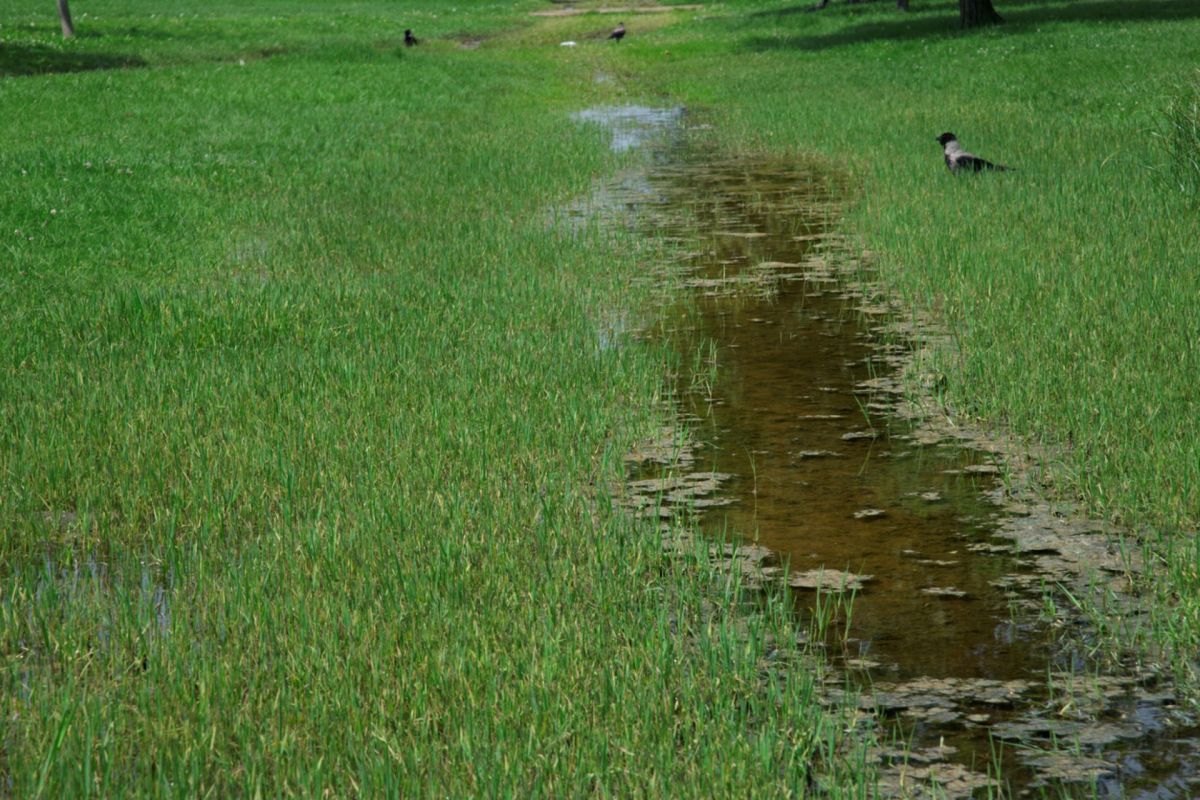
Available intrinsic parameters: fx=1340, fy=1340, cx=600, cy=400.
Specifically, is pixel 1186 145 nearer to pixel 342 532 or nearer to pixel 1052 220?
pixel 1052 220

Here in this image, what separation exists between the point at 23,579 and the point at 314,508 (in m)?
1.25

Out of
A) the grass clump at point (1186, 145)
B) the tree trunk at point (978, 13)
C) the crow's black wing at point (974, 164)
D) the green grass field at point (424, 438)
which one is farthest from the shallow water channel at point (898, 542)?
the tree trunk at point (978, 13)

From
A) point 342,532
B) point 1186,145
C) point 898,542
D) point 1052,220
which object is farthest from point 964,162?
point 342,532

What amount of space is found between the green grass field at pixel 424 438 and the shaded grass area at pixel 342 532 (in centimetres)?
2

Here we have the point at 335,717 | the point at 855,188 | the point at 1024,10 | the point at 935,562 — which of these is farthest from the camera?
the point at 1024,10

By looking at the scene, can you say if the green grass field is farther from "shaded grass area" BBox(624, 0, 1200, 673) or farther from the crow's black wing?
the crow's black wing

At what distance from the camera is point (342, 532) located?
5.72m

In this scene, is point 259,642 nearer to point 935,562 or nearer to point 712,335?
point 935,562

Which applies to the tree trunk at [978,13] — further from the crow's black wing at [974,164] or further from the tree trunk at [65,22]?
the tree trunk at [65,22]

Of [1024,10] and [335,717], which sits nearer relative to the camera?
[335,717]

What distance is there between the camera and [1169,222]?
1130 centimetres

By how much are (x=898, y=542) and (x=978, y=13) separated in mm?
28162

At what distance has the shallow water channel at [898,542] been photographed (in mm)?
4020

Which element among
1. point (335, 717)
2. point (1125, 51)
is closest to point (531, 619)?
point (335, 717)
